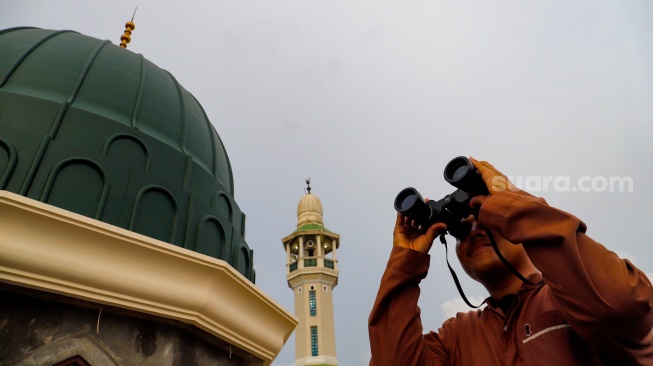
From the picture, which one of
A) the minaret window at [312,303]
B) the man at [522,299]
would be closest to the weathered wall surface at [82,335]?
the man at [522,299]

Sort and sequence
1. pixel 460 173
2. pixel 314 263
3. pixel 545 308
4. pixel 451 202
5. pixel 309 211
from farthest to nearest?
pixel 309 211
pixel 314 263
pixel 451 202
pixel 460 173
pixel 545 308

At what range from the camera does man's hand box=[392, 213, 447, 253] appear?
4.61 feet

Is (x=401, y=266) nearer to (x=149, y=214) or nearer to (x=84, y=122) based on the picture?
(x=149, y=214)

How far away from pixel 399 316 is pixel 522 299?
354 mm

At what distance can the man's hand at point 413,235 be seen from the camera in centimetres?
140

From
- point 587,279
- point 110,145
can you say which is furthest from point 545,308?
point 110,145

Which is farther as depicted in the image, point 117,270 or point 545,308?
point 117,270

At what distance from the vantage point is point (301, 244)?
26281mm

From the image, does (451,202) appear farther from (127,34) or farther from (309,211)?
(309,211)

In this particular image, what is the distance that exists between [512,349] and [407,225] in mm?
457

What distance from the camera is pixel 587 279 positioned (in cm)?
101

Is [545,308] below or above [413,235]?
below

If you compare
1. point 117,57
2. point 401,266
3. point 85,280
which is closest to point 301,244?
point 117,57

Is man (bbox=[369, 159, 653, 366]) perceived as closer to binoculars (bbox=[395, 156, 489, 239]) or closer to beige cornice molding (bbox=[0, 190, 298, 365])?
binoculars (bbox=[395, 156, 489, 239])
